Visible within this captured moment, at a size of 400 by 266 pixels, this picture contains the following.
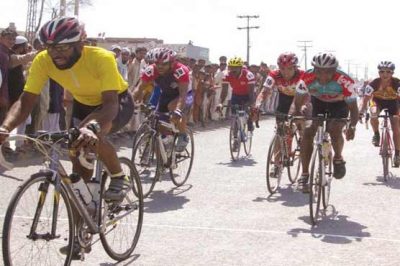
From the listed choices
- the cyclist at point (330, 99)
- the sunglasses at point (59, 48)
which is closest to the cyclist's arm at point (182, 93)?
the cyclist at point (330, 99)

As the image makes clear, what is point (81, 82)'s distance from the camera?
4.90 meters

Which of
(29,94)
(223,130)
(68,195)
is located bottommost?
(223,130)

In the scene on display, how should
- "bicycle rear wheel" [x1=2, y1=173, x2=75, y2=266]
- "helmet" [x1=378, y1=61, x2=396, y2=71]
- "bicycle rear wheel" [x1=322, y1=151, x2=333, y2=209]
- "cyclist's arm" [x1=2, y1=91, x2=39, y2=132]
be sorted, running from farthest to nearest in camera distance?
"helmet" [x1=378, y1=61, x2=396, y2=71]
"bicycle rear wheel" [x1=322, y1=151, x2=333, y2=209]
"cyclist's arm" [x1=2, y1=91, x2=39, y2=132]
"bicycle rear wheel" [x1=2, y1=173, x2=75, y2=266]

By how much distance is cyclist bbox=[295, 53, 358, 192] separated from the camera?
24.4 feet

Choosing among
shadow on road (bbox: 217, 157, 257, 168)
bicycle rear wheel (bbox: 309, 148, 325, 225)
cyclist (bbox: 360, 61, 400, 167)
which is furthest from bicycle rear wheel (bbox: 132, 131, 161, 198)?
cyclist (bbox: 360, 61, 400, 167)

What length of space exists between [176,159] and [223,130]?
31.8 ft

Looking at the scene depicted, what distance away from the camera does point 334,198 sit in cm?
862

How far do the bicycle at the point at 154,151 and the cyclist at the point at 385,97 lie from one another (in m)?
3.71

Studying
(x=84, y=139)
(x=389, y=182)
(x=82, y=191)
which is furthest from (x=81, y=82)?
(x=389, y=182)

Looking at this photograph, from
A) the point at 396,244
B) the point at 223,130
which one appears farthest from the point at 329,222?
the point at 223,130

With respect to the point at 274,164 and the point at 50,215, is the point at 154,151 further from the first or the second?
the point at 50,215

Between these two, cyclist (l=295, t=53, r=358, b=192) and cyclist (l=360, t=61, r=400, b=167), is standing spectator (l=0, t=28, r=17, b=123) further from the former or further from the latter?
cyclist (l=360, t=61, r=400, b=167)

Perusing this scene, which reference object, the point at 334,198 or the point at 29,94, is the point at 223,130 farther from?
the point at 29,94

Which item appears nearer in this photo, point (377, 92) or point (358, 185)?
point (358, 185)
